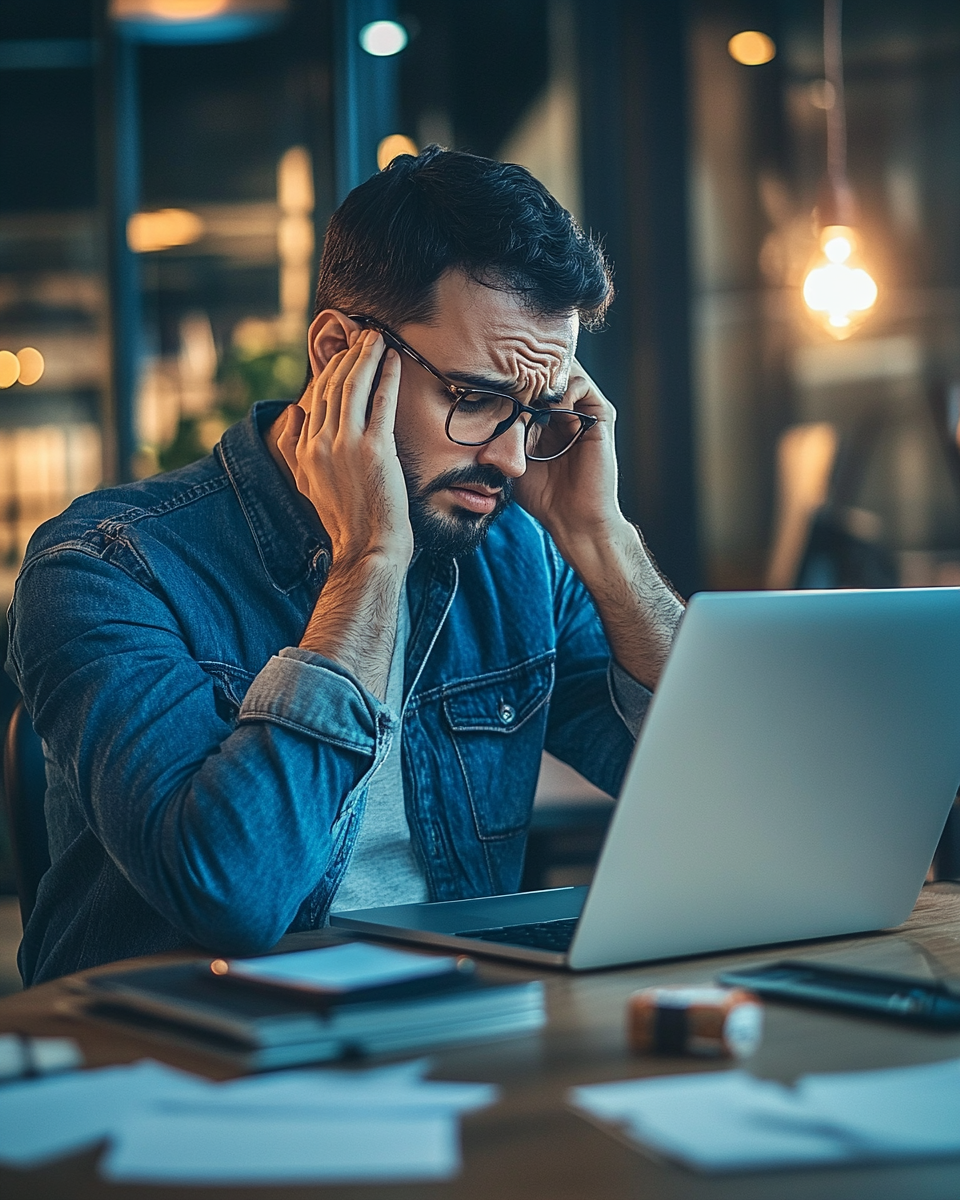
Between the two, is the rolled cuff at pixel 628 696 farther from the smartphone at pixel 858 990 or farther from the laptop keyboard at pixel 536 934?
the smartphone at pixel 858 990

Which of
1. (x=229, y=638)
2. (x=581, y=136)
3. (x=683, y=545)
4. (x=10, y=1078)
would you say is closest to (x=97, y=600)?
(x=229, y=638)

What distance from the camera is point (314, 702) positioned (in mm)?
1167

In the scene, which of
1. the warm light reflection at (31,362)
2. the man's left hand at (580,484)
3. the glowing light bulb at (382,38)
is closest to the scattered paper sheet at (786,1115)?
the man's left hand at (580,484)

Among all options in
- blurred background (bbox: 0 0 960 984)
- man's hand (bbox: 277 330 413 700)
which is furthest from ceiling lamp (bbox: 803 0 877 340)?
man's hand (bbox: 277 330 413 700)

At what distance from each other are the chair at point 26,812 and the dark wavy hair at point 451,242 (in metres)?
0.59

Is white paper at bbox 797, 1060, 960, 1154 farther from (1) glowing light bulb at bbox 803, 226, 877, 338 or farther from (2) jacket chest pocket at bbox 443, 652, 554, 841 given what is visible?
(1) glowing light bulb at bbox 803, 226, 877, 338

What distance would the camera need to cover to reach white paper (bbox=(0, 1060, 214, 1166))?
26.0 inches

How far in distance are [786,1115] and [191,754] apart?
2.07 ft

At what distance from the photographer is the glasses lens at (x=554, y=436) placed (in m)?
1.69

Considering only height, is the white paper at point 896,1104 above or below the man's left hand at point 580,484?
below

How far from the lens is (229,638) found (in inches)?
54.9

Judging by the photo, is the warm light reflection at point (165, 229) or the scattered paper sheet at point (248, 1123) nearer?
the scattered paper sheet at point (248, 1123)

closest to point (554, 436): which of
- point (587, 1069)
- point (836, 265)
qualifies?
point (587, 1069)

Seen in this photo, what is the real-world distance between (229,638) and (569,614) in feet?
1.71
